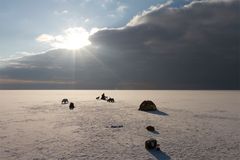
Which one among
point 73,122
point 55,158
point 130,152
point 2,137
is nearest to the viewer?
point 55,158

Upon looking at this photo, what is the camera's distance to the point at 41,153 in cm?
1870

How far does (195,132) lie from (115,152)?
9744 millimetres

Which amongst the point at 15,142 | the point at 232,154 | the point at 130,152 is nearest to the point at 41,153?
the point at 15,142

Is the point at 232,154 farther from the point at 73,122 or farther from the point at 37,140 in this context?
the point at 73,122

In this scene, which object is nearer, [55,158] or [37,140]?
[55,158]

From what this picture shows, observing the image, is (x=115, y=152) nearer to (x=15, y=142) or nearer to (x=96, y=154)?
(x=96, y=154)

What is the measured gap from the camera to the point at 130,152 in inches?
750

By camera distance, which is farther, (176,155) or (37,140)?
(37,140)

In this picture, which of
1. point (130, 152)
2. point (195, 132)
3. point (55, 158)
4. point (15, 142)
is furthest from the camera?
point (195, 132)

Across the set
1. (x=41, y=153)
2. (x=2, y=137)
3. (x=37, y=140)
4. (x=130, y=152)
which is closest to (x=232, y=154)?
(x=130, y=152)

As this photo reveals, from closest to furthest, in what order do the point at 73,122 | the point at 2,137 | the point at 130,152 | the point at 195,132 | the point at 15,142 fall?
1. the point at 130,152
2. the point at 15,142
3. the point at 2,137
4. the point at 195,132
5. the point at 73,122

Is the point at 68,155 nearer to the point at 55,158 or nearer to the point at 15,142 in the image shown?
the point at 55,158

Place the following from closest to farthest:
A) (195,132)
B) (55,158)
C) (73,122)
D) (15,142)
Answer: (55,158)
(15,142)
(195,132)
(73,122)

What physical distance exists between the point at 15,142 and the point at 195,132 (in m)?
15.7
